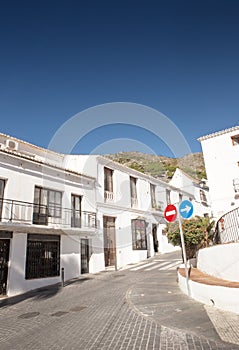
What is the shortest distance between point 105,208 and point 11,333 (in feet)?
38.5

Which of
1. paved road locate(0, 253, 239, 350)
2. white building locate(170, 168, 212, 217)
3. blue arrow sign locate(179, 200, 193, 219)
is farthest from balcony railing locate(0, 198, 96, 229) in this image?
white building locate(170, 168, 212, 217)

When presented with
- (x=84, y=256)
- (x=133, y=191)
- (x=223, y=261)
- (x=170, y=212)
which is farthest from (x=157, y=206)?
(x=170, y=212)

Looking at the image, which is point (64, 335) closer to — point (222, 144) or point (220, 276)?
point (220, 276)

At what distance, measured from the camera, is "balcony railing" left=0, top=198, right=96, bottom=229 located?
37.2ft

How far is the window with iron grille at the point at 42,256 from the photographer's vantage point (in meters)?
12.0

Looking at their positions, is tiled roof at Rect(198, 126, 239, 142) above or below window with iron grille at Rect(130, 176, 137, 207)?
above

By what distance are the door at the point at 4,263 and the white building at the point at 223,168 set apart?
15.4 m

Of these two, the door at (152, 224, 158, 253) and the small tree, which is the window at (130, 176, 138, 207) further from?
the small tree

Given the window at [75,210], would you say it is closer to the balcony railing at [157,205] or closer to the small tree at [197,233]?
the small tree at [197,233]

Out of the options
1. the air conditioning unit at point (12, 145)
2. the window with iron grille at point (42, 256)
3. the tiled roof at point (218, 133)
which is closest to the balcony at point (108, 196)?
the window with iron grille at point (42, 256)

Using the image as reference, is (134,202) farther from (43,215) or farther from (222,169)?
(43,215)

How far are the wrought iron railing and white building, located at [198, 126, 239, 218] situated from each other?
10657 millimetres

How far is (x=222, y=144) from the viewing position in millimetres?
20594

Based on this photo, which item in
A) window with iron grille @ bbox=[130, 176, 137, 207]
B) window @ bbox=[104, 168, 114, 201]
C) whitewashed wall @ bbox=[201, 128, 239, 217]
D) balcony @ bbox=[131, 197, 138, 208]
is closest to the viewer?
window @ bbox=[104, 168, 114, 201]
